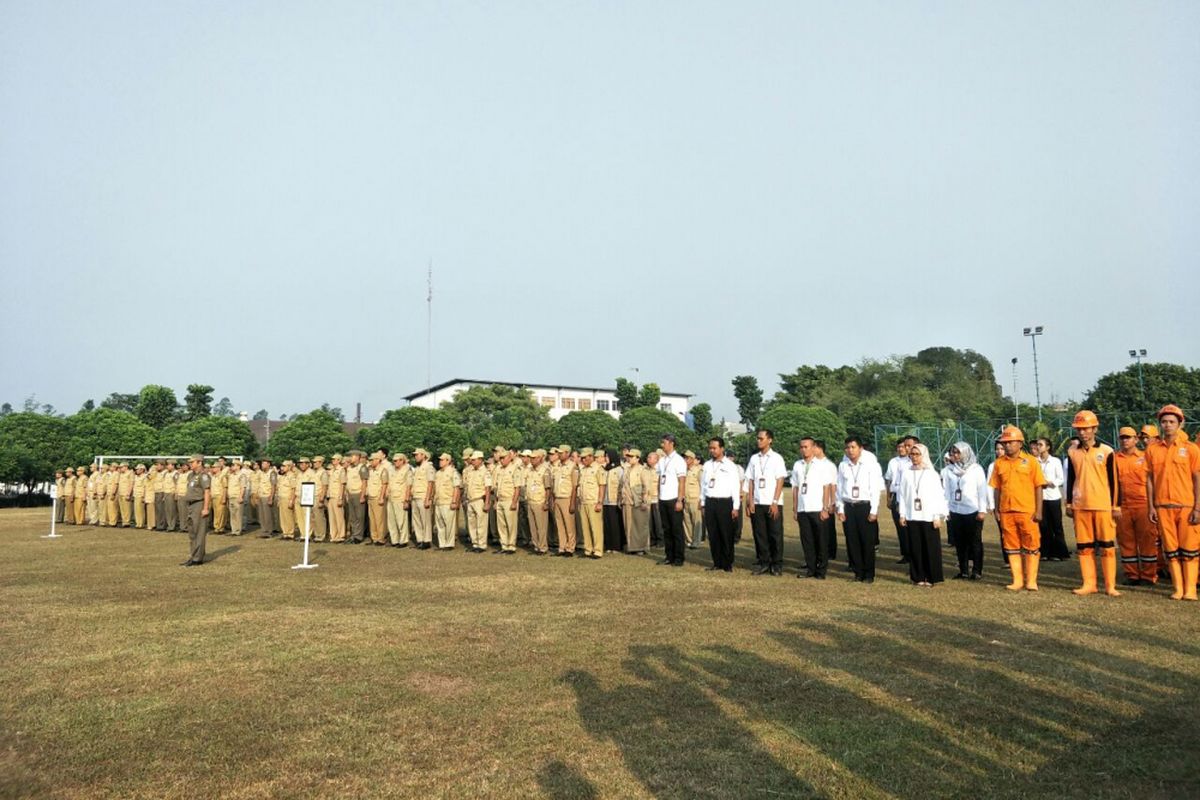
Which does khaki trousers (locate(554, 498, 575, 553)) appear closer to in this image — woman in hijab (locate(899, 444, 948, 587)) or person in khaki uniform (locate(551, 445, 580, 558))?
person in khaki uniform (locate(551, 445, 580, 558))

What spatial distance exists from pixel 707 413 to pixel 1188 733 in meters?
68.5

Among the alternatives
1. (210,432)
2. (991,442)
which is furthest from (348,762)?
(210,432)

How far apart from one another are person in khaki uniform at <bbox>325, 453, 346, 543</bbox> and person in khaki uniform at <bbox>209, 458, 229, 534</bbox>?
153 inches

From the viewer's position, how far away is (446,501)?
15.4 metres

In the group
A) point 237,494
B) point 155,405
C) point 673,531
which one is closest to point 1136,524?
point 673,531

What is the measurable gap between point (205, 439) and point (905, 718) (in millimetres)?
41906

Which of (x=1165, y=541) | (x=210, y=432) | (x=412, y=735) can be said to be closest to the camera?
(x=412, y=735)

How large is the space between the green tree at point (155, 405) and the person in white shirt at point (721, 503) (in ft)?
153

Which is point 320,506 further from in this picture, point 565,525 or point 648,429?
point 648,429

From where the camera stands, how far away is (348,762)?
14.2 ft

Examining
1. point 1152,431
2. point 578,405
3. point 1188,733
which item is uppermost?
point 578,405

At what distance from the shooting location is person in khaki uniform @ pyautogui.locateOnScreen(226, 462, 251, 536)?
19.1m

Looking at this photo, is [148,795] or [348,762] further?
[348,762]

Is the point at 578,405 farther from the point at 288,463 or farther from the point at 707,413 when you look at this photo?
the point at 288,463
